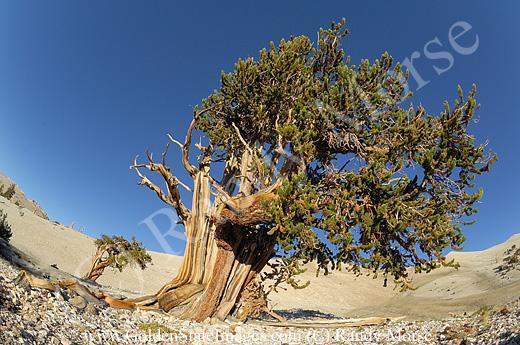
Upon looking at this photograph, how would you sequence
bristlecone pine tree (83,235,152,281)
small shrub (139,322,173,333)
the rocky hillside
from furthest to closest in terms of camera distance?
the rocky hillside, bristlecone pine tree (83,235,152,281), small shrub (139,322,173,333)

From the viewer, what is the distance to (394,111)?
30.9ft

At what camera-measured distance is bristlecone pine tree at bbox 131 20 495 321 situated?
804cm

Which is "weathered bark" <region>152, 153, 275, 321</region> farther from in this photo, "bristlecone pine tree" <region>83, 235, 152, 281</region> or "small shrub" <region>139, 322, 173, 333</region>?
"bristlecone pine tree" <region>83, 235, 152, 281</region>

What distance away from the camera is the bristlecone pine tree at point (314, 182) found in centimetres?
804

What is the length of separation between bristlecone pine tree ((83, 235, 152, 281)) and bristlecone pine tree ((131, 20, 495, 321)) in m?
12.1

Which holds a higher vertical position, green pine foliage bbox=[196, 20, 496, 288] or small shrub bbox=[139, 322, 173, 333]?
green pine foliage bbox=[196, 20, 496, 288]

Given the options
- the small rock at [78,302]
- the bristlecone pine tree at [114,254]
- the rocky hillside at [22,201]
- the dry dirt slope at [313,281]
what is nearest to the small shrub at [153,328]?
the small rock at [78,302]

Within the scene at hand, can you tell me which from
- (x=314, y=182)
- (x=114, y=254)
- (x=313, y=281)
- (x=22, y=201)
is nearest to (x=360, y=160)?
(x=314, y=182)

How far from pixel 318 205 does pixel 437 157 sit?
3217 mm

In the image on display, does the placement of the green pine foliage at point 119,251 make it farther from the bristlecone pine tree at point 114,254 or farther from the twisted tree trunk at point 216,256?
the twisted tree trunk at point 216,256

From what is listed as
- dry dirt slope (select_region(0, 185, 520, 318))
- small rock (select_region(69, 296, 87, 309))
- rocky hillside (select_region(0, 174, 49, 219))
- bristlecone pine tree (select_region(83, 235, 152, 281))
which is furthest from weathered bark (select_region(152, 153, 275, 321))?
rocky hillside (select_region(0, 174, 49, 219))

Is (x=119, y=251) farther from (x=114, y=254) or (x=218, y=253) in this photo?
(x=218, y=253)

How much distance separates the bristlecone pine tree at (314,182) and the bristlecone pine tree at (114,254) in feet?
39.7

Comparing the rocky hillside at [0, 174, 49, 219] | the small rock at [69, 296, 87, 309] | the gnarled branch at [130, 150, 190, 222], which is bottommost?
the small rock at [69, 296, 87, 309]
